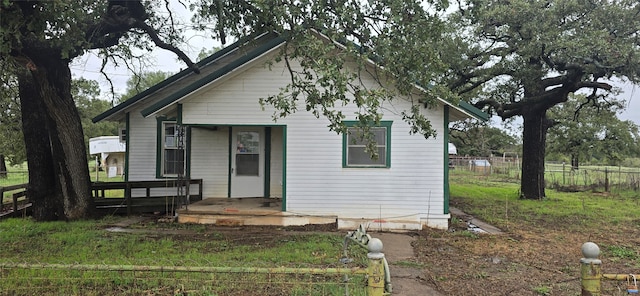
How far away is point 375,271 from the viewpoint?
9.73 ft

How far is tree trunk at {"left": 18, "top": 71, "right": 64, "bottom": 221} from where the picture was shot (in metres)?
10.1

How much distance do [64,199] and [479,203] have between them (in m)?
13.5

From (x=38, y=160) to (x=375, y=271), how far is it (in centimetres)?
1047

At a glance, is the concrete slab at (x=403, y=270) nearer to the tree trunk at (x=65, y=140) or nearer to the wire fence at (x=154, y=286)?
the wire fence at (x=154, y=286)

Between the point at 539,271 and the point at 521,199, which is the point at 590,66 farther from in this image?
the point at 539,271

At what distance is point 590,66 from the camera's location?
1217 centimetres

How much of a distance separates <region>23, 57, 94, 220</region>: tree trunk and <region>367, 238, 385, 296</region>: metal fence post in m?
9.46

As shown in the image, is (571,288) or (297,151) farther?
(297,151)

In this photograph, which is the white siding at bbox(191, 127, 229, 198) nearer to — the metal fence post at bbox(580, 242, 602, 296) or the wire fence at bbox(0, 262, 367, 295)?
the wire fence at bbox(0, 262, 367, 295)

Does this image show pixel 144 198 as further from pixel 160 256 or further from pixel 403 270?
pixel 403 270

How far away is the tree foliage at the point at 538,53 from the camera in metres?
11.9

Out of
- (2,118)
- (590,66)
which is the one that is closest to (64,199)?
(2,118)

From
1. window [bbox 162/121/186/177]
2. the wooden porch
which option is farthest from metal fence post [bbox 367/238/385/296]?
window [bbox 162/121/186/177]

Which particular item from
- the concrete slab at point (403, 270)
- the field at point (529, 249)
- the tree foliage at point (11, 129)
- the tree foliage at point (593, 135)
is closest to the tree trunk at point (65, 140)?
the concrete slab at point (403, 270)
